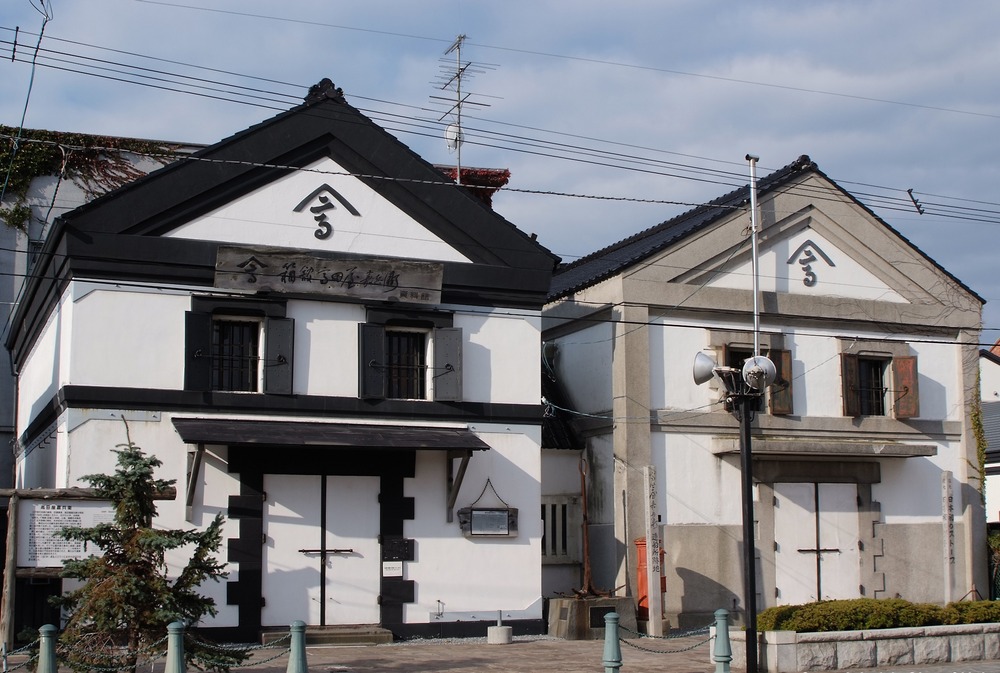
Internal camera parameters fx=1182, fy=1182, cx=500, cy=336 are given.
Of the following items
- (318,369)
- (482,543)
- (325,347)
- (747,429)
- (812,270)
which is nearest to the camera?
(747,429)

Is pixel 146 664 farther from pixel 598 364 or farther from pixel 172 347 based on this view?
pixel 598 364

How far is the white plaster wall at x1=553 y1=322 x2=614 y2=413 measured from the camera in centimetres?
2334

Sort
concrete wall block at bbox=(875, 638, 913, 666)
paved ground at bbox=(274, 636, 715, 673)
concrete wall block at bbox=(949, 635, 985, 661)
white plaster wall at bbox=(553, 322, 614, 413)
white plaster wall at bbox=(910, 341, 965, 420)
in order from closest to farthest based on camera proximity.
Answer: paved ground at bbox=(274, 636, 715, 673)
concrete wall block at bbox=(875, 638, 913, 666)
concrete wall block at bbox=(949, 635, 985, 661)
white plaster wall at bbox=(553, 322, 614, 413)
white plaster wall at bbox=(910, 341, 965, 420)

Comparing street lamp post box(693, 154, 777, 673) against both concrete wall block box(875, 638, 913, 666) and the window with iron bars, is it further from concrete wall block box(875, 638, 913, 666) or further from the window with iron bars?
the window with iron bars

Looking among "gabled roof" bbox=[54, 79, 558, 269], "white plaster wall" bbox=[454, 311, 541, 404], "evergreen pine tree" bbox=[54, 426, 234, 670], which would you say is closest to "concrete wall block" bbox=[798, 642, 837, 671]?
"white plaster wall" bbox=[454, 311, 541, 404]

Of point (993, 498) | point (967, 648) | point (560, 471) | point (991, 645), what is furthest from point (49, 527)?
point (993, 498)

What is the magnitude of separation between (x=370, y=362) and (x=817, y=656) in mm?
8422

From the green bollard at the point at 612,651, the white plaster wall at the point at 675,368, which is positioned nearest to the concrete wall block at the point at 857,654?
the green bollard at the point at 612,651

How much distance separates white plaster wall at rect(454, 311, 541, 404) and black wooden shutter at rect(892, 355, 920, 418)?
8.54 metres

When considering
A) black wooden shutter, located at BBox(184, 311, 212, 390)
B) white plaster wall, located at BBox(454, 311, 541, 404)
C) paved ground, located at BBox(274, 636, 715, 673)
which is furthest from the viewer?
white plaster wall, located at BBox(454, 311, 541, 404)

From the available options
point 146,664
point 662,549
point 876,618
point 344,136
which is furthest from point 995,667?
point 344,136

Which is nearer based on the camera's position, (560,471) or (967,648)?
(967,648)

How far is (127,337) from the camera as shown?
18.5 metres

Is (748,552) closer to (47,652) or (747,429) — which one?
(747,429)
